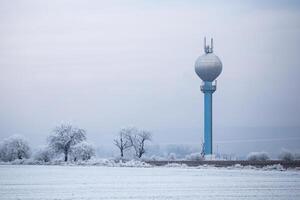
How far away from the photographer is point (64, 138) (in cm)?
10762

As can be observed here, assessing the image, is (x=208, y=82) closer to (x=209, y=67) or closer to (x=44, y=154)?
(x=209, y=67)

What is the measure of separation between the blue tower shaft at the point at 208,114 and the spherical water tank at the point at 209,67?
1193mm

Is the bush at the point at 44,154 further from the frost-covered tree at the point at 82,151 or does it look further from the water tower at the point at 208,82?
the water tower at the point at 208,82

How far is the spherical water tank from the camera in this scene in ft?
323

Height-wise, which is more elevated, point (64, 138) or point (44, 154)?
point (64, 138)

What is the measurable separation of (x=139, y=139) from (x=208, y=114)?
19119 mm

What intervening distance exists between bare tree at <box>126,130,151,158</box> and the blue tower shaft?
16518 millimetres

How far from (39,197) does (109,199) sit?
12.6ft

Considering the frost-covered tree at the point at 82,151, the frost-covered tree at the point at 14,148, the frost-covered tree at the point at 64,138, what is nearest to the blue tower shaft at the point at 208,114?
the frost-covered tree at the point at 82,151

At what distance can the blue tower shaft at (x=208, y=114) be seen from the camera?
3856 inches

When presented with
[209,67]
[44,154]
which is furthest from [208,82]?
[44,154]

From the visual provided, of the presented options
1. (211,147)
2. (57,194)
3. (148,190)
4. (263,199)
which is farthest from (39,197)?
(211,147)

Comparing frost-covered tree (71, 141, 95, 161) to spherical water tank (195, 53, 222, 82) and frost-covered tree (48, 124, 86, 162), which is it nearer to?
frost-covered tree (48, 124, 86, 162)

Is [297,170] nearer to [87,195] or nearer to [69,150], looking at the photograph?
[87,195]
